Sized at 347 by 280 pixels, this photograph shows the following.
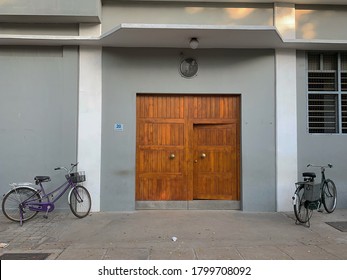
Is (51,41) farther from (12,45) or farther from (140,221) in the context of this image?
(140,221)

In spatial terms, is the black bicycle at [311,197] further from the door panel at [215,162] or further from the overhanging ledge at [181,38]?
the overhanging ledge at [181,38]

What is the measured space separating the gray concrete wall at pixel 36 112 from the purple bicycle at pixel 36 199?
0.55 meters

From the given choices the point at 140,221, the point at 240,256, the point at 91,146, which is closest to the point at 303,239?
the point at 240,256

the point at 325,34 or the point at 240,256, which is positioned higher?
the point at 325,34

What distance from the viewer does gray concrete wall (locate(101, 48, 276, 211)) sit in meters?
7.83

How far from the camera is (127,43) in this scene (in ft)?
25.1

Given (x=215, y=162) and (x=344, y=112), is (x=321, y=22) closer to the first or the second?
(x=344, y=112)

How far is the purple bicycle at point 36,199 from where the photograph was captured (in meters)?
6.87

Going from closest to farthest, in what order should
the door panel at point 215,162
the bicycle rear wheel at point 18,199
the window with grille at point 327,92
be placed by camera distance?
the bicycle rear wheel at point 18,199 → the door panel at point 215,162 → the window with grille at point 327,92

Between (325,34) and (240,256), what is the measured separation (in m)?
5.79

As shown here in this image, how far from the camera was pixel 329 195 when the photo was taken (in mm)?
7801

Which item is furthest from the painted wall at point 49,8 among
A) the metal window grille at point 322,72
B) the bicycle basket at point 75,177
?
the metal window grille at point 322,72

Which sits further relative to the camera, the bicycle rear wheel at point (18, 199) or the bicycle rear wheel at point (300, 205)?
the bicycle rear wheel at point (18, 199)

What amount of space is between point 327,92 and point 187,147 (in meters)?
3.65
